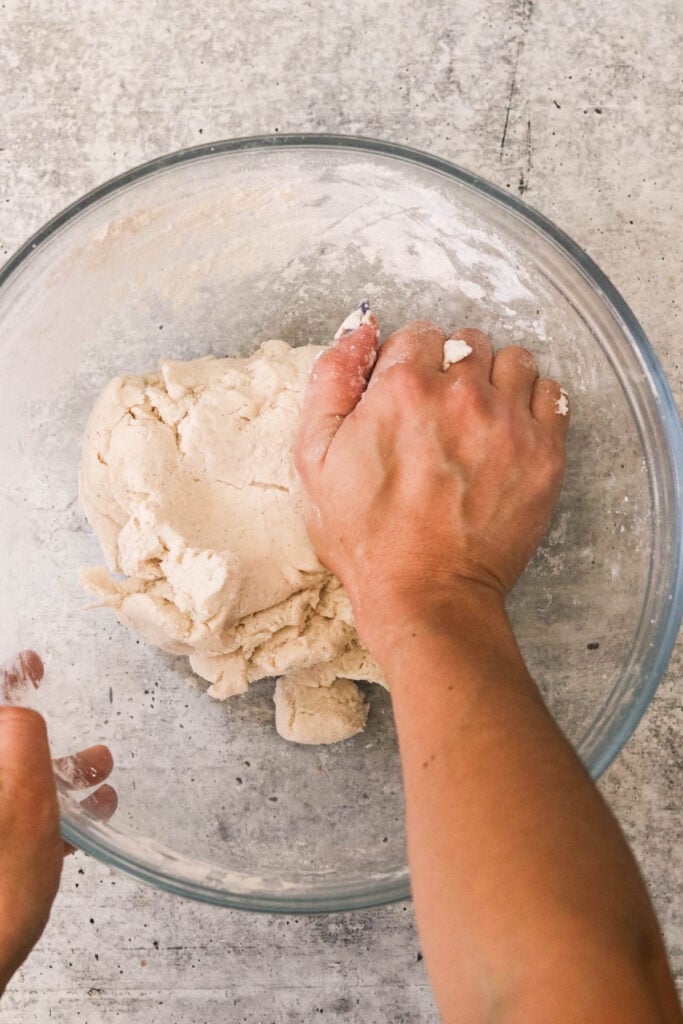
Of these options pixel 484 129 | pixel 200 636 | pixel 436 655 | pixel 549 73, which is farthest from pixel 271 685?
pixel 549 73

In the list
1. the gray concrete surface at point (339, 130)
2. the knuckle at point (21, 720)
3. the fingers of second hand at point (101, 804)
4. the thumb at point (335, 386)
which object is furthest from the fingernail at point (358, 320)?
the fingers of second hand at point (101, 804)

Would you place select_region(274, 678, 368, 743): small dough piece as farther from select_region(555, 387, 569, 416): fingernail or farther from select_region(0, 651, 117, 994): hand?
select_region(555, 387, 569, 416): fingernail

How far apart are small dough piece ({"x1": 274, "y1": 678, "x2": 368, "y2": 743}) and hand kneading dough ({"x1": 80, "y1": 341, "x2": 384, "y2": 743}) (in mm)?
38

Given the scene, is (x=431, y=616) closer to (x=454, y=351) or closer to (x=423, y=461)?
(x=423, y=461)

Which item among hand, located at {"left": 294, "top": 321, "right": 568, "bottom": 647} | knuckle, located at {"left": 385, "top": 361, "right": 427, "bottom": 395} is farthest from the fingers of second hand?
knuckle, located at {"left": 385, "top": 361, "right": 427, "bottom": 395}

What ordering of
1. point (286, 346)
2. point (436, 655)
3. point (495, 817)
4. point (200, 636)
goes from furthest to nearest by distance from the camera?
point (286, 346) < point (200, 636) < point (436, 655) < point (495, 817)

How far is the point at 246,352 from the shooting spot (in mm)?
1128

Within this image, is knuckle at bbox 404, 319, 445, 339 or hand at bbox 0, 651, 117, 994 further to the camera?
knuckle at bbox 404, 319, 445, 339

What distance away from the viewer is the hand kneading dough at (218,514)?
38.0 inches

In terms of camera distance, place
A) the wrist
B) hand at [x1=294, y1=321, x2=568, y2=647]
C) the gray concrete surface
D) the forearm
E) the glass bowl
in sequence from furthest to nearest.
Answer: the gray concrete surface
the glass bowl
hand at [x1=294, y1=321, x2=568, y2=647]
the wrist
the forearm

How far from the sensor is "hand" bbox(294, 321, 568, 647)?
0.91 meters

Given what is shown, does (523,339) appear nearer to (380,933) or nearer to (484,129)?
(484,129)

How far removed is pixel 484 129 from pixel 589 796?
958 millimetres

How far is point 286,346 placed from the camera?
1052 mm
